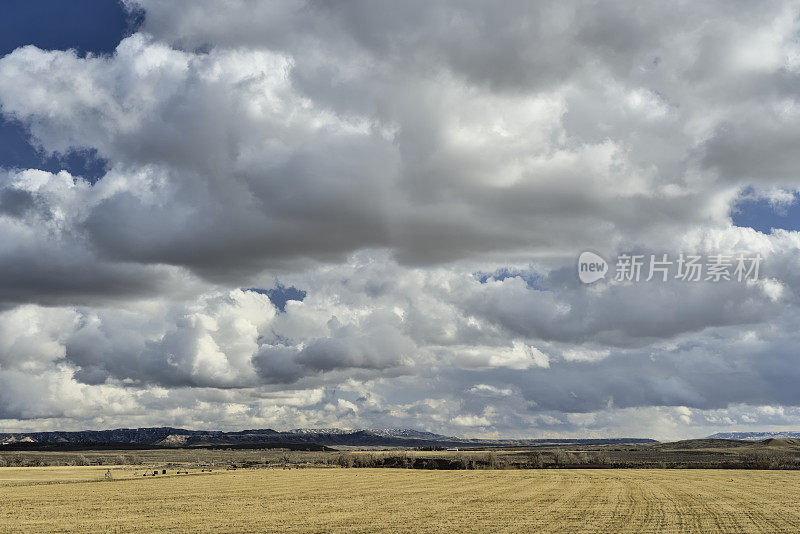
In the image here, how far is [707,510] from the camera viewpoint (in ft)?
247

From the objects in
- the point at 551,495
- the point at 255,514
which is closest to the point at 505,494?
the point at 551,495

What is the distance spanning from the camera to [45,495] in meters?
110

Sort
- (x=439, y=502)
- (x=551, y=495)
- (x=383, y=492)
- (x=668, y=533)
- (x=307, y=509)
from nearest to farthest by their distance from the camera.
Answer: (x=668, y=533)
(x=307, y=509)
(x=439, y=502)
(x=551, y=495)
(x=383, y=492)

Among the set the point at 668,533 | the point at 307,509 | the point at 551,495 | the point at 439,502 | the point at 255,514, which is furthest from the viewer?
the point at 551,495

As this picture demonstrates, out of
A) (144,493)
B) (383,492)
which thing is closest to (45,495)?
(144,493)

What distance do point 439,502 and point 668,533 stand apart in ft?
119

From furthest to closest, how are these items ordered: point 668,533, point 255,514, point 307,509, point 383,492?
point 383,492 < point 307,509 < point 255,514 < point 668,533

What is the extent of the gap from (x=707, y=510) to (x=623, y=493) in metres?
27.2

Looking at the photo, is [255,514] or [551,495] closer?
[255,514]

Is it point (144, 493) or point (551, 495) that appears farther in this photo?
point (144, 493)

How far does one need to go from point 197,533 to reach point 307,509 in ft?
73.8

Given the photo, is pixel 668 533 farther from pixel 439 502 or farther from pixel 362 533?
pixel 439 502

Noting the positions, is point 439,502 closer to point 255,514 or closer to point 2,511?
point 255,514

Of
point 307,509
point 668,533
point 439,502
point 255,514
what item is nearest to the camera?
point 668,533
